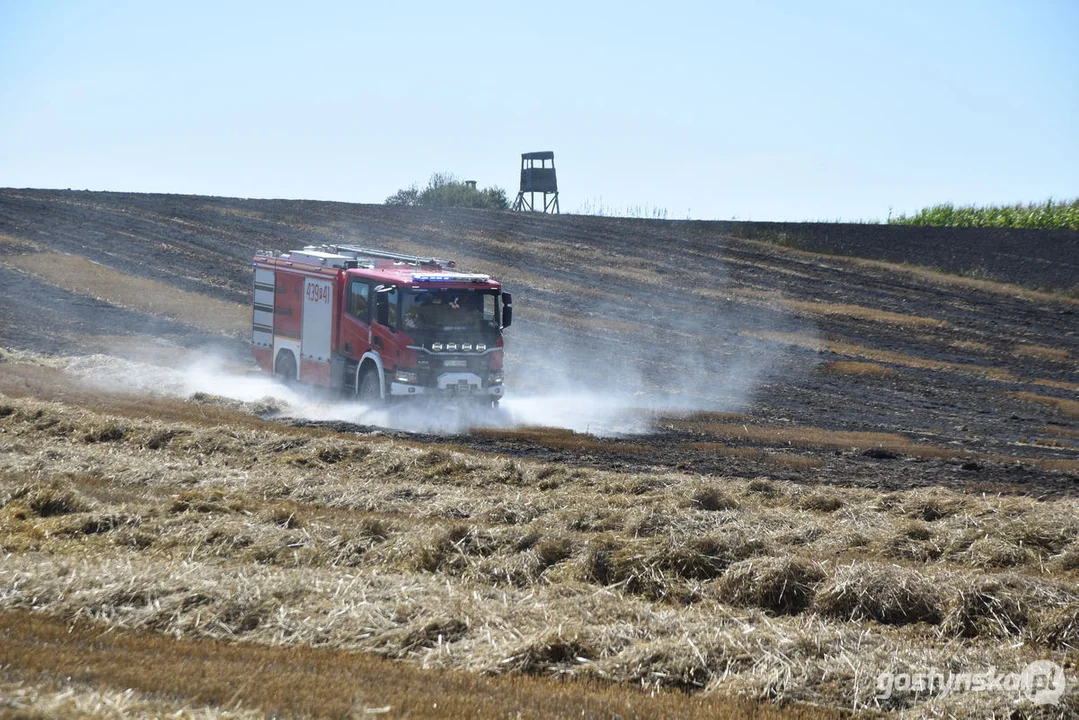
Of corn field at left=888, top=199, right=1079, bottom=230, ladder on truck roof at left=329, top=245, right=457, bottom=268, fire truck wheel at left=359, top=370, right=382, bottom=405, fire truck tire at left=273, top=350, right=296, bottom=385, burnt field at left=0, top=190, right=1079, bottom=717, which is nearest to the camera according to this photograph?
burnt field at left=0, top=190, right=1079, bottom=717

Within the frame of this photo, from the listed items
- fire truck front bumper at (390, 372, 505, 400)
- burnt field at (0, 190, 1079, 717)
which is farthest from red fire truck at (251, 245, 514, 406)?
burnt field at (0, 190, 1079, 717)

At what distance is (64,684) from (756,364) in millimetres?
25963

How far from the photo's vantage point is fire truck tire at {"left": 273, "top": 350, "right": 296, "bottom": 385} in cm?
2369

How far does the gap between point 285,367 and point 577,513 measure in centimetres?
1349

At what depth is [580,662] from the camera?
302 inches

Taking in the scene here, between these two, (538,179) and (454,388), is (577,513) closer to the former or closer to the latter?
(454,388)

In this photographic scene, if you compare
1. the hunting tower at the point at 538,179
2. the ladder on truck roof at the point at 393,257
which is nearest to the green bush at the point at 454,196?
the hunting tower at the point at 538,179

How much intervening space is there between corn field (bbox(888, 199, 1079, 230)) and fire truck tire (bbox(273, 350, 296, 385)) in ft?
128

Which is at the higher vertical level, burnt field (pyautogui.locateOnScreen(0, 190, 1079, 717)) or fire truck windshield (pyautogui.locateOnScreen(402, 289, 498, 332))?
fire truck windshield (pyautogui.locateOnScreen(402, 289, 498, 332))

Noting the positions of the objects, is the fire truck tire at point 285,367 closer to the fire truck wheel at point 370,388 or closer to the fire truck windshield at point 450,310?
the fire truck wheel at point 370,388

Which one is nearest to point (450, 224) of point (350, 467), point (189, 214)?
point (189, 214)

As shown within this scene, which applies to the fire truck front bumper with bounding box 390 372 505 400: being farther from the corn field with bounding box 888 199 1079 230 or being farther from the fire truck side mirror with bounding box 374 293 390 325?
the corn field with bounding box 888 199 1079 230

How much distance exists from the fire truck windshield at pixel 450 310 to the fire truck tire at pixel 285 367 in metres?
4.65

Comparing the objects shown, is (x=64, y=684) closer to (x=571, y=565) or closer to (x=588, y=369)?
(x=571, y=565)
